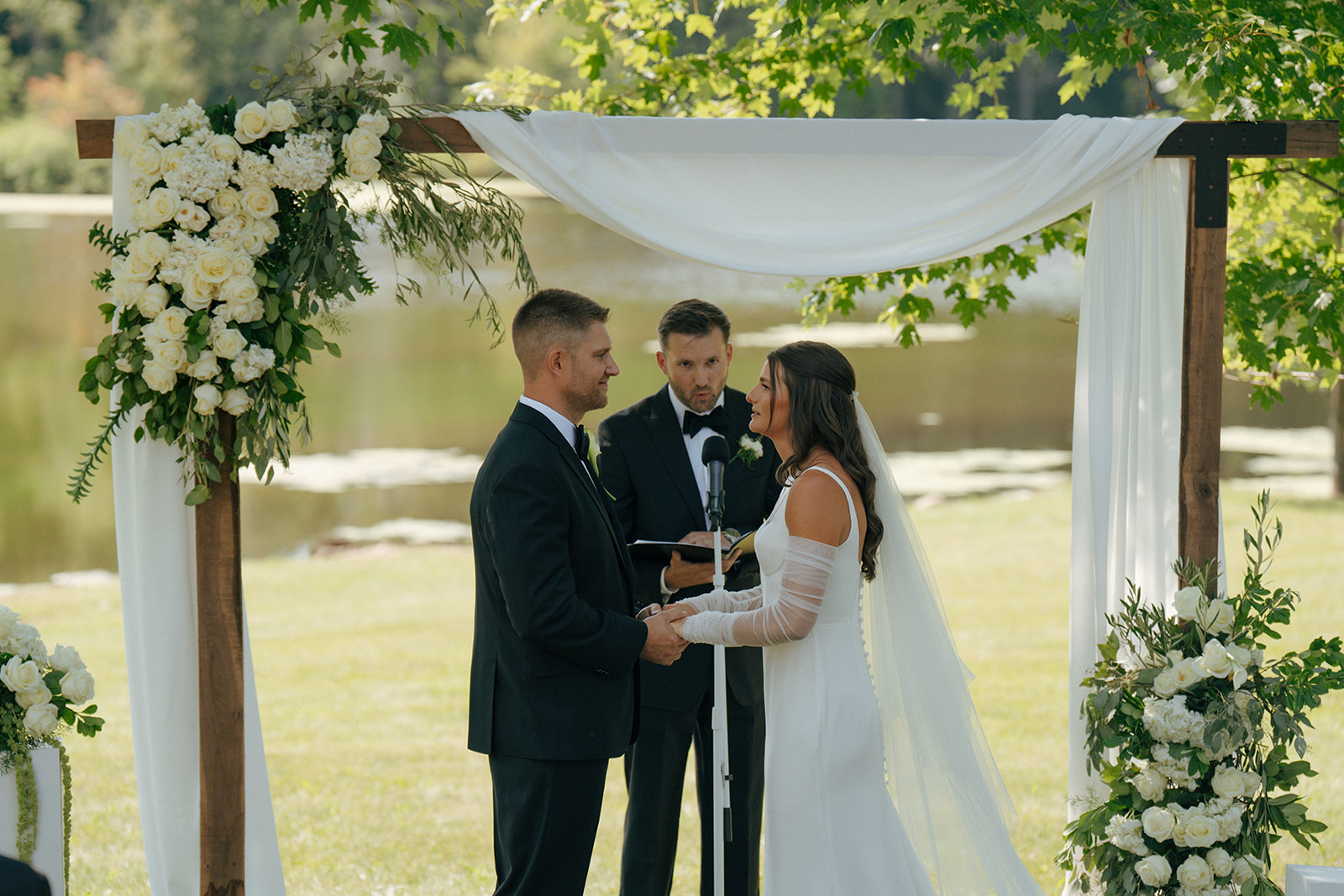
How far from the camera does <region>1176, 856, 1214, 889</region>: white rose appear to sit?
3576mm

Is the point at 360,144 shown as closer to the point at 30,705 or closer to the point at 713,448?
the point at 713,448

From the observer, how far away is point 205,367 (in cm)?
344

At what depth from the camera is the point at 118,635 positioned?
9461mm

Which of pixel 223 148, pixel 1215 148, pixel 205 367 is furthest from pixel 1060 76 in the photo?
pixel 205 367

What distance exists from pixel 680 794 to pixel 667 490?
3.30 ft

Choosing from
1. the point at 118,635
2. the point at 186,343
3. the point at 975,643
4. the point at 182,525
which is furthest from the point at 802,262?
the point at 118,635

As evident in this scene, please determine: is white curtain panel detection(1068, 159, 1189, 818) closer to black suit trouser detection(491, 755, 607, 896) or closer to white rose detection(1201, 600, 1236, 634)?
white rose detection(1201, 600, 1236, 634)

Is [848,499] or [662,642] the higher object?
[848,499]

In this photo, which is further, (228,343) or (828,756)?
(228,343)

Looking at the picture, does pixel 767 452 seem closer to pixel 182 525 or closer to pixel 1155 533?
pixel 1155 533

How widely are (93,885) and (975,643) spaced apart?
6402 mm

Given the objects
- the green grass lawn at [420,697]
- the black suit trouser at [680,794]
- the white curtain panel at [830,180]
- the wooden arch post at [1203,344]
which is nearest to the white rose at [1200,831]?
the wooden arch post at [1203,344]

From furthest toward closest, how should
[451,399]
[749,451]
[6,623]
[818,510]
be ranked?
[451,399]
[749,451]
[6,623]
[818,510]

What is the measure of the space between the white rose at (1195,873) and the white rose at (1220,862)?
19 millimetres
